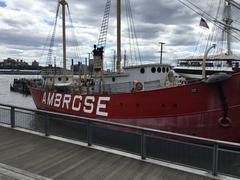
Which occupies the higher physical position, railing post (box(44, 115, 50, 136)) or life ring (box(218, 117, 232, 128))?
railing post (box(44, 115, 50, 136))

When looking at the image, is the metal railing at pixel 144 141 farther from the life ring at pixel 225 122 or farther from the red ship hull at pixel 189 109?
the life ring at pixel 225 122

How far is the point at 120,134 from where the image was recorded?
972 centimetres

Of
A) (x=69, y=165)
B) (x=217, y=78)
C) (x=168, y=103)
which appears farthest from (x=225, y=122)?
(x=69, y=165)

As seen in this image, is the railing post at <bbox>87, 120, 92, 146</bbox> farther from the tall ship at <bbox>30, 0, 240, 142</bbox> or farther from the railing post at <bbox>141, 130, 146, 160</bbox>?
the tall ship at <bbox>30, 0, 240, 142</bbox>

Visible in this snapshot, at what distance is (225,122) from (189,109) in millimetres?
1769

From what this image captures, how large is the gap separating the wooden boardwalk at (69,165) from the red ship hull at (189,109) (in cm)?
783

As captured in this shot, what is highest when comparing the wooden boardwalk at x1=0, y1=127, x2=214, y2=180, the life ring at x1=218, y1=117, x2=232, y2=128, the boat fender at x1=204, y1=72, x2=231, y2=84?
the boat fender at x1=204, y1=72, x2=231, y2=84


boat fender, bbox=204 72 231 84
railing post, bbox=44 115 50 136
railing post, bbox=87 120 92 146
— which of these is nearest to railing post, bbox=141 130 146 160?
railing post, bbox=87 120 92 146

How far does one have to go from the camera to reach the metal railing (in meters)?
7.00

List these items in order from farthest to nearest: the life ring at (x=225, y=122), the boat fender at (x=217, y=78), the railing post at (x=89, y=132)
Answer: the life ring at (x=225, y=122)
the boat fender at (x=217, y=78)
the railing post at (x=89, y=132)

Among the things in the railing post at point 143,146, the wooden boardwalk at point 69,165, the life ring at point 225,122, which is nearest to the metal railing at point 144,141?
the railing post at point 143,146

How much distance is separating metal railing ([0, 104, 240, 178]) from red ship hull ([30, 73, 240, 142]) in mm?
6348

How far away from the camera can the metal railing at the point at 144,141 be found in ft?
23.0

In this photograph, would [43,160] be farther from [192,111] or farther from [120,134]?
[192,111]
